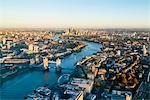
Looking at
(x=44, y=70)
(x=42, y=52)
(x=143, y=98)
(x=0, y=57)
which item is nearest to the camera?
(x=143, y=98)

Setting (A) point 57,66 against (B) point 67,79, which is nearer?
(B) point 67,79

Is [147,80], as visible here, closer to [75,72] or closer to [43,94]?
[75,72]

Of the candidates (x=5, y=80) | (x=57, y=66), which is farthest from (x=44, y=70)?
(x=5, y=80)

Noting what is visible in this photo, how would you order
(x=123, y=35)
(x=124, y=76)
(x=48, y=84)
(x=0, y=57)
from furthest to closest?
(x=123, y=35) < (x=0, y=57) < (x=124, y=76) < (x=48, y=84)

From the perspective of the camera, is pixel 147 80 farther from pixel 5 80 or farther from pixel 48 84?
pixel 5 80

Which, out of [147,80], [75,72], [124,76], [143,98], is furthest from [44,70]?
[143,98]

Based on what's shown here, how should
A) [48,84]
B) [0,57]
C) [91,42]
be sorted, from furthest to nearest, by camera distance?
[91,42], [0,57], [48,84]

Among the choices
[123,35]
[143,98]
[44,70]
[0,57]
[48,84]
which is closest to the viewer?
[143,98]

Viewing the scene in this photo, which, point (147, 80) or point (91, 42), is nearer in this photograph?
point (147, 80)
